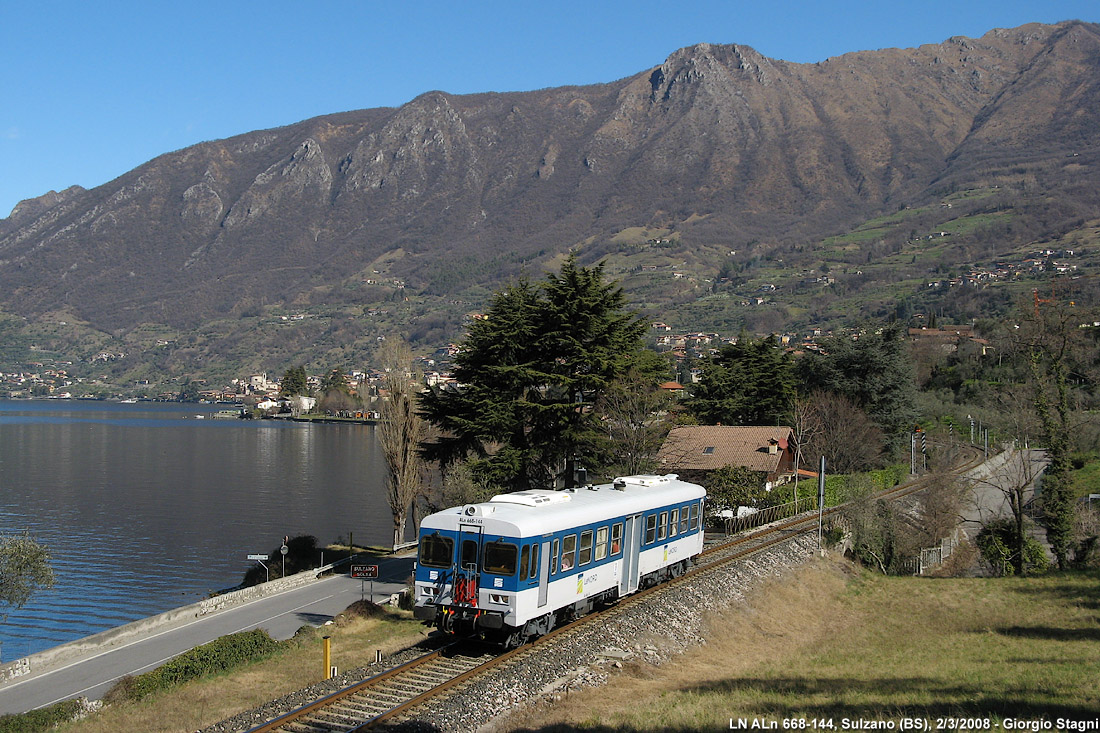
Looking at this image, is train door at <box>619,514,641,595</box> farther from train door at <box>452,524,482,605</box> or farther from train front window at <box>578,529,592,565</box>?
train door at <box>452,524,482,605</box>

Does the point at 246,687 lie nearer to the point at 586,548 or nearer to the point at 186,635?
the point at 586,548

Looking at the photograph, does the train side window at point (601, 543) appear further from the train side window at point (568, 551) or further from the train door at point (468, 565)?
the train door at point (468, 565)

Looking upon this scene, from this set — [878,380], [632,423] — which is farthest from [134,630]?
[878,380]

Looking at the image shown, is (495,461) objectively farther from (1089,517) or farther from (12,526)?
(12,526)

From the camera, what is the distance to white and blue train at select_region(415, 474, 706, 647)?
A: 54.8 feet

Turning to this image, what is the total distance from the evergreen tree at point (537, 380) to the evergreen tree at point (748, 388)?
2867 centimetres

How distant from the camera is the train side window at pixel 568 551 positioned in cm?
1795

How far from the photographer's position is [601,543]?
19.7 m

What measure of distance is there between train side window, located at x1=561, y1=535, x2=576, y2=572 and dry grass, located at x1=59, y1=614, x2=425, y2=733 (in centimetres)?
424

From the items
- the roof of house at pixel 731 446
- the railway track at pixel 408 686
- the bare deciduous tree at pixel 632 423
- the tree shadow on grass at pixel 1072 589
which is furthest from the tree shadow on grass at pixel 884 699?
the roof of house at pixel 731 446

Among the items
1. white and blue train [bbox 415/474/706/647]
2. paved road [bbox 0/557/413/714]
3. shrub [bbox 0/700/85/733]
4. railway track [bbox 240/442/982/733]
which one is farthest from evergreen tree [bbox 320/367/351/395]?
shrub [bbox 0/700/85/733]

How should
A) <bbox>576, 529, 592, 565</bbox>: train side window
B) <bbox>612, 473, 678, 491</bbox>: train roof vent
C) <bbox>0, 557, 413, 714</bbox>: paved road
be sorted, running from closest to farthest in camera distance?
<bbox>576, 529, 592, 565</bbox>: train side window, <bbox>0, 557, 413, 714</bbox>: paved road, <bbox>612, 473, 678, 491</bbox>: train roof vent

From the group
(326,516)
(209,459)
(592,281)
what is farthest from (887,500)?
(209,459)

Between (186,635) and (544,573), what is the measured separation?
13.7 meters
